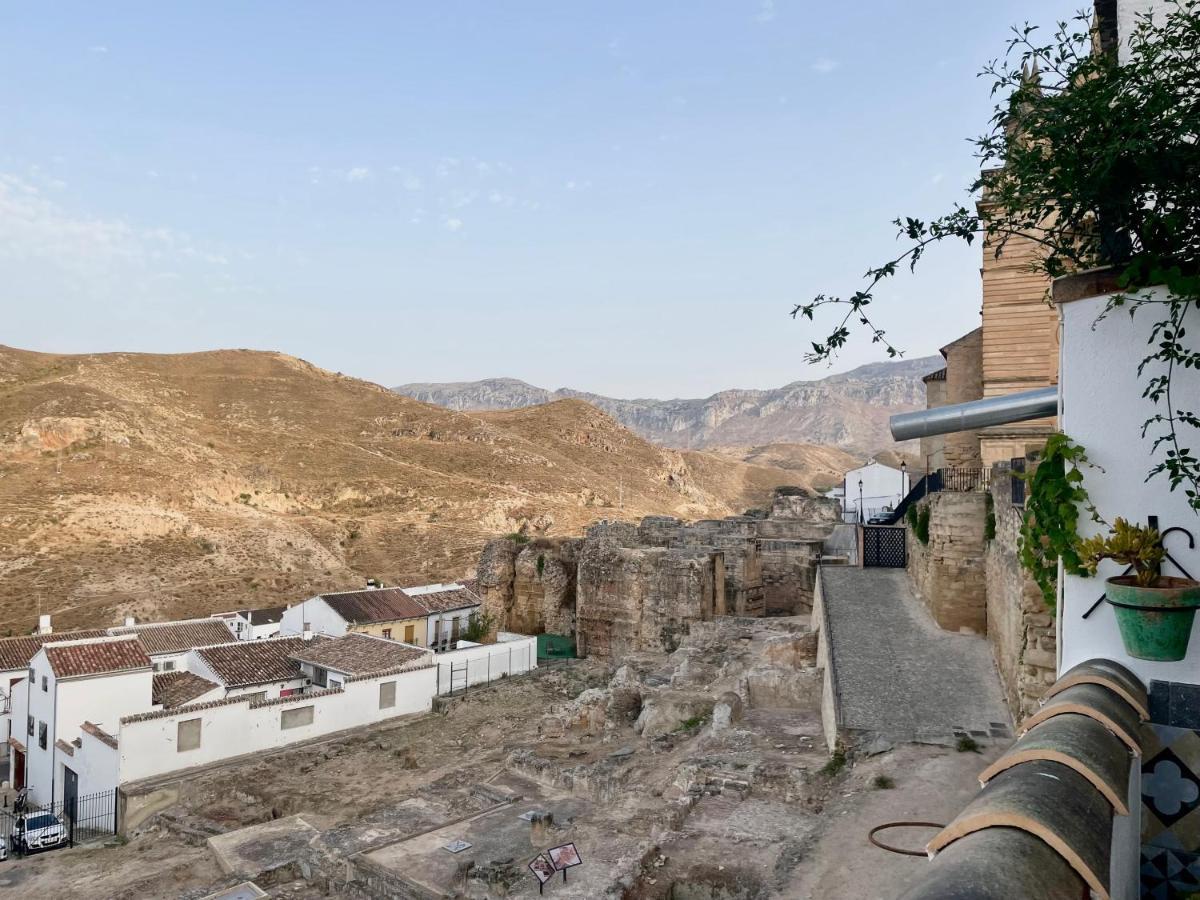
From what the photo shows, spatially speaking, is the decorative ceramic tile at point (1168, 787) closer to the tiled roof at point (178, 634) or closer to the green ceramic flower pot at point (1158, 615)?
Result: the green ceramic flower pot at point (1158, 615)

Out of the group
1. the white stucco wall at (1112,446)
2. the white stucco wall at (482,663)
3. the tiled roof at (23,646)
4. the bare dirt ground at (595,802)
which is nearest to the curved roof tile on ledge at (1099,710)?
the white stucco wall at (1112,446)

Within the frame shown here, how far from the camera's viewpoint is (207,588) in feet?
128

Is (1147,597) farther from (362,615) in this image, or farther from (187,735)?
(362,615)

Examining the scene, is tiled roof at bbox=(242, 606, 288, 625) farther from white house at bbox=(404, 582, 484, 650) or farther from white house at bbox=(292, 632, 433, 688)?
white house at bbox=(292, 632, 433, 688)

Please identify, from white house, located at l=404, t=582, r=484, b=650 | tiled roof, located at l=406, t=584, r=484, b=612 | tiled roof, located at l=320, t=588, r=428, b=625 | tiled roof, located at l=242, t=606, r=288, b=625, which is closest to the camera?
tiled roof, located at l=320, t=588, r=428, b=625

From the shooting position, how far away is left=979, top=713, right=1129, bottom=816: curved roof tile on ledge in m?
2.19

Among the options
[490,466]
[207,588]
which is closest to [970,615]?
[207,588]

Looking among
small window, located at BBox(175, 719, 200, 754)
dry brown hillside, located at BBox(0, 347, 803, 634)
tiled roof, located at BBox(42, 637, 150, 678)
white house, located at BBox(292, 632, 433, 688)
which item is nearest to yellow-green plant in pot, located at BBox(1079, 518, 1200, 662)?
small window, located at BBox(175, 719, 200, 754)

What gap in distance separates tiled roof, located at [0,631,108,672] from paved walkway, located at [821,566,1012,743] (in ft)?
76.4

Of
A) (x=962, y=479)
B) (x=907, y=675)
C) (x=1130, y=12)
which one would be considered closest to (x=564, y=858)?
(x=907, y=675)

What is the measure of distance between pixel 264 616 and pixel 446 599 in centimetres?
831

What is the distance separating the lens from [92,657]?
21.2 metres

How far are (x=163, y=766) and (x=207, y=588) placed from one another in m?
22.3

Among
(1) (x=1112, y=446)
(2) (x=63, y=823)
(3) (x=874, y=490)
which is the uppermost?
(1) (x=1112, y=446)
